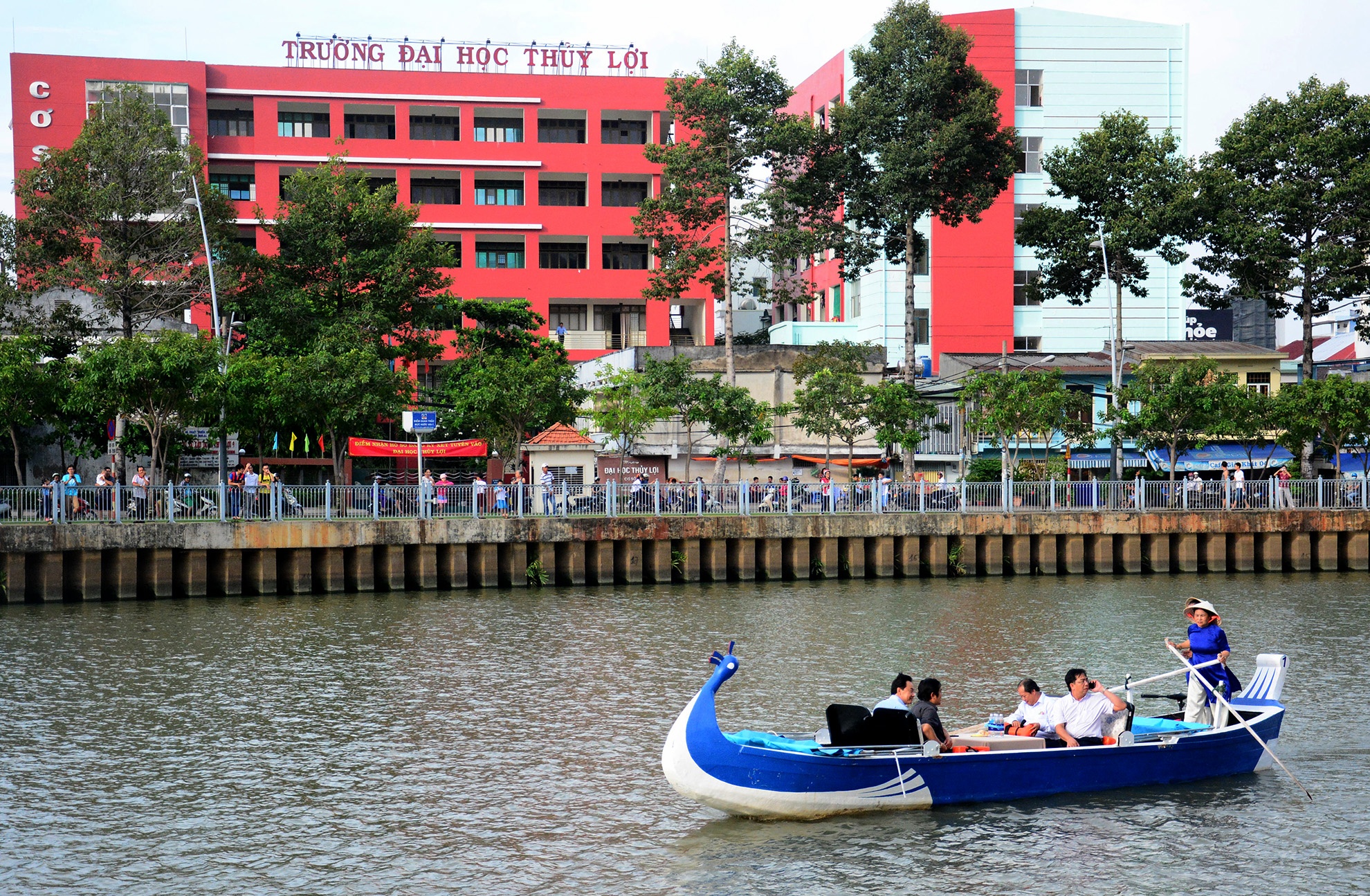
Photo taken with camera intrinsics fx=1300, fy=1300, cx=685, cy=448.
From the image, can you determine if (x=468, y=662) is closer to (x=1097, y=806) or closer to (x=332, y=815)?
(x=332, y=815)

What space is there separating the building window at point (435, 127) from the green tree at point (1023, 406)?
42.1 metres

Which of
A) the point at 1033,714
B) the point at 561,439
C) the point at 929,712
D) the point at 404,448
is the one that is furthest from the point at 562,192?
the point at 929,712

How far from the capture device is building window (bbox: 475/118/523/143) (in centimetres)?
7619

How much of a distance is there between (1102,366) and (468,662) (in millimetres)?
36436

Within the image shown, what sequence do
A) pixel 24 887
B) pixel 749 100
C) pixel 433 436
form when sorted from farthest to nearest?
1. pixel 433 436
2. pixel 749 100
3. pixel 24 887

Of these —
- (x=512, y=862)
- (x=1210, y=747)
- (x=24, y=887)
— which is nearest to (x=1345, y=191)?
(x=1210, y=747)

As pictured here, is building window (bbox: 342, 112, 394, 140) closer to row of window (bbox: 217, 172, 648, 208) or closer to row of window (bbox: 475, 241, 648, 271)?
row of window (bbox: 217, 172, 648, 208)

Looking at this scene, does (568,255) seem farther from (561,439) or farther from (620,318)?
(561,439)

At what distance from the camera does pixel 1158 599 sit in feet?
112

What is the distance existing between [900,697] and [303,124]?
221 ft

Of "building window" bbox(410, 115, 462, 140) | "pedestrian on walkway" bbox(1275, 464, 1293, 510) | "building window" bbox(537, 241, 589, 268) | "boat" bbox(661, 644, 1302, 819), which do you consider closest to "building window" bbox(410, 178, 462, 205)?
"building window" bbox(410, 115, 462, 140)

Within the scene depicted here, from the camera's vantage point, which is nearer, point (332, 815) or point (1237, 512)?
→ point (332, 815)

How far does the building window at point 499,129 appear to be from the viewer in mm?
76188

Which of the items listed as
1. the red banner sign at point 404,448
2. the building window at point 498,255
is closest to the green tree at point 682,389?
the red banner sign at point 404,448
